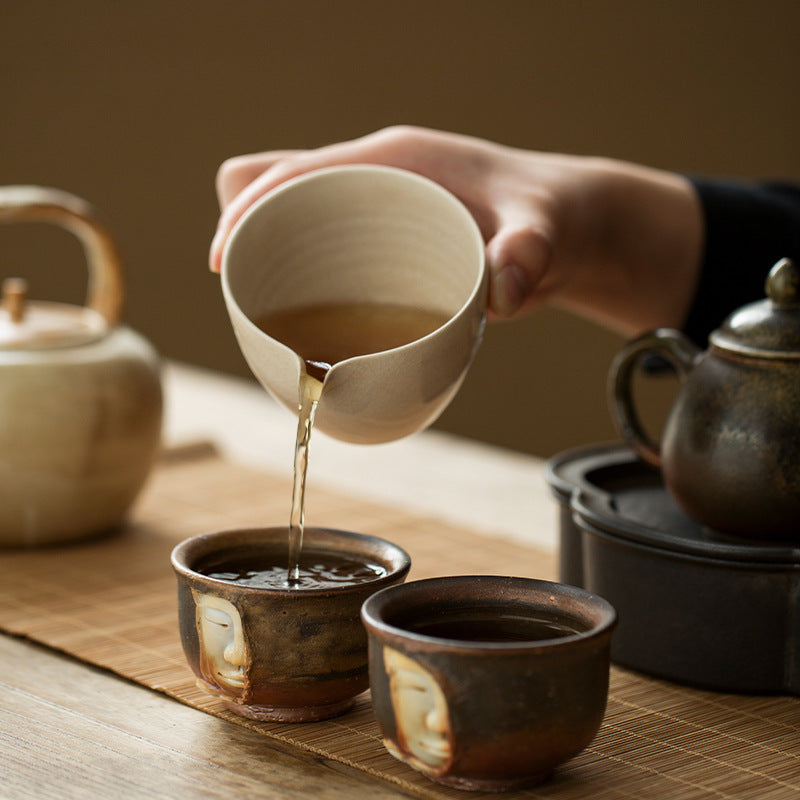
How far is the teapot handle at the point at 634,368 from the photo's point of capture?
114 centimetres

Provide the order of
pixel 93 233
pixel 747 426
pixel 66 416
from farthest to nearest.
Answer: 1. pixel 93 233
2. pixel 66 416
3. pixel 747 426

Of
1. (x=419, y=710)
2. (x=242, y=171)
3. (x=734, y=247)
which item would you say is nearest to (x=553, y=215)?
(x=242, y=171)

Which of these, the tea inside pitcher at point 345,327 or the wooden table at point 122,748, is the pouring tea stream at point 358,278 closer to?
the tea inside pitcher at point 345,327

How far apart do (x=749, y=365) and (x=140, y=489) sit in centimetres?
81

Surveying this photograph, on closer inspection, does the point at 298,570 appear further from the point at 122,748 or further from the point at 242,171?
the point at 242,171

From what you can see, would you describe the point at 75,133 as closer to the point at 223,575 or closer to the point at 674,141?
the point at 674,141

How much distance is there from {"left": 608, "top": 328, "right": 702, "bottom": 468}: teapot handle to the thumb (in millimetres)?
112

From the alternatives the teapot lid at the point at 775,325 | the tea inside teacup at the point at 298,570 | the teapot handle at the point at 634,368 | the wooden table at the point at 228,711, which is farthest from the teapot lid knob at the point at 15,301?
the teapot lid at the point at 775,325

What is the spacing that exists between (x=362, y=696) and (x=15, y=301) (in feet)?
2.41

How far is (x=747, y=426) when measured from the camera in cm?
103

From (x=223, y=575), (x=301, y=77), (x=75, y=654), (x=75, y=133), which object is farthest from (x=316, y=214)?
(x=75, y=133)

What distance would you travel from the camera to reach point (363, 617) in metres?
0.85

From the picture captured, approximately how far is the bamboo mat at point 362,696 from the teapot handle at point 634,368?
0.23 meters

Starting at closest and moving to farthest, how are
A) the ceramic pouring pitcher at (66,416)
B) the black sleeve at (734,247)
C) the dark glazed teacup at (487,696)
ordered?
the dark glazed teacup at (487,696)
the ceramic pouring pitcher at (66,416)
the black sleeve at (734,247)
